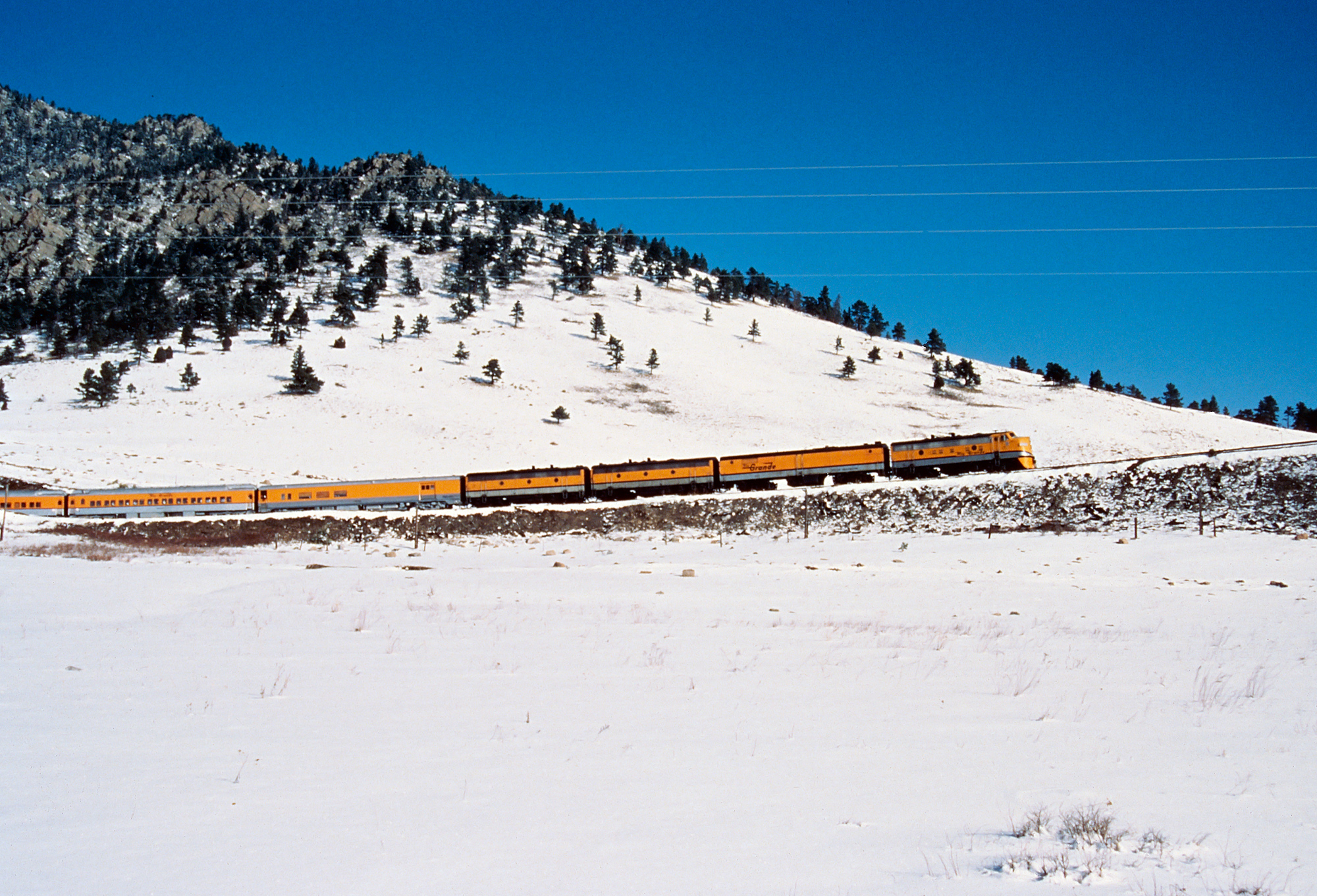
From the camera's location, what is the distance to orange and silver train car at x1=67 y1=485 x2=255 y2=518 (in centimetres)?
4881

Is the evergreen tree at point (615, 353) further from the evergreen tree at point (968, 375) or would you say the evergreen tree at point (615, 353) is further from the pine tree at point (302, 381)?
the evergreen tree at point (968, 375)

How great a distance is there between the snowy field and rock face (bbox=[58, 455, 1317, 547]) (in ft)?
63.2

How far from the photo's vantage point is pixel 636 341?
11588cm

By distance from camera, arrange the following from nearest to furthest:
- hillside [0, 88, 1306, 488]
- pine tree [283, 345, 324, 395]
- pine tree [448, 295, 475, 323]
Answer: hillside [0, 88, 1306, 488], pine tree [283, 345, 324, 395], pine tree [448, 295, 475, 323]

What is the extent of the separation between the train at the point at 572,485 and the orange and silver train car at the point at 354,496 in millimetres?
58

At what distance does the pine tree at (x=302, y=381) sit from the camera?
258ft

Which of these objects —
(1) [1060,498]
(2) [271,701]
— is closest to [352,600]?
(2) [271,701]

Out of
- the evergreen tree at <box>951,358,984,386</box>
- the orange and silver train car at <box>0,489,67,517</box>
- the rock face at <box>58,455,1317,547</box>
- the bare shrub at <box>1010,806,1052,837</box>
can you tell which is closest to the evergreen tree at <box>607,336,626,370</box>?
the evergreen tree at <box>951,358,984,386</box>

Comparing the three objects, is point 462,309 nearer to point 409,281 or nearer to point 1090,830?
point 409,281

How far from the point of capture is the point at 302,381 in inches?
3100

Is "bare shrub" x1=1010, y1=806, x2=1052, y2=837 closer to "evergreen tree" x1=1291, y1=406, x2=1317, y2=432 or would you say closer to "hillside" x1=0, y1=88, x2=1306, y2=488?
"hillside" x1=0, y1=88, x2=1306, y2=488

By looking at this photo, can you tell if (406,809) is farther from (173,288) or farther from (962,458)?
(173,288)

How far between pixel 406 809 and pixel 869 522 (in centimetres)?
3503

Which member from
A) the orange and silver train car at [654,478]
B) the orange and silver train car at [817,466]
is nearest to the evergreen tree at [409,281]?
the orange and silver train car at [654,478]
